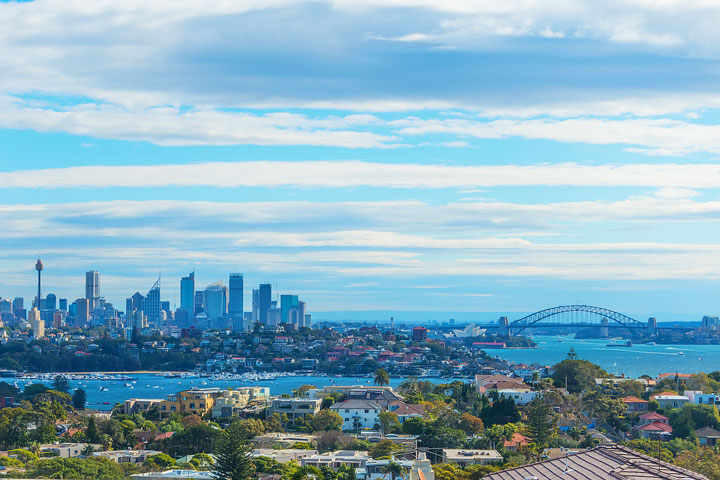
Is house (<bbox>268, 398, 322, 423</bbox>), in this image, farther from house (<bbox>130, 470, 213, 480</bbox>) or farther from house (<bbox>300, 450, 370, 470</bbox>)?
house (<bbox>130, 470, 213, 480</bbox>)

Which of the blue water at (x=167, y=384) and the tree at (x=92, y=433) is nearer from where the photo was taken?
the tree at (x=92, y=433)

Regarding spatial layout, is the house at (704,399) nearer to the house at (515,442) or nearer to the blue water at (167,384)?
the house at (515,442)

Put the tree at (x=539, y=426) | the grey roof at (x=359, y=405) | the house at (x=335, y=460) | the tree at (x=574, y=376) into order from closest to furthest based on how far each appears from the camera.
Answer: the house at (x=335, y=460), the tree at (x=539, y=426), the grey roof at (x=359, y=405), the tree at (x=574, y=376)

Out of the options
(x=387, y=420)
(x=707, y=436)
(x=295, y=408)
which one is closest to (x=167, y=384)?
(x=295, y=408)

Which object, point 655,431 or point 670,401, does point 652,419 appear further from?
point 670,401

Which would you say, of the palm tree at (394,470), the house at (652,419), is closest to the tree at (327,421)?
the house at (652,419)

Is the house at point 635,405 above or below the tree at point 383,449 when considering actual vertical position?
above

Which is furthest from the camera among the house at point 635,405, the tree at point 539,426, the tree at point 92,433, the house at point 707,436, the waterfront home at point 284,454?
the house at point 635,405
